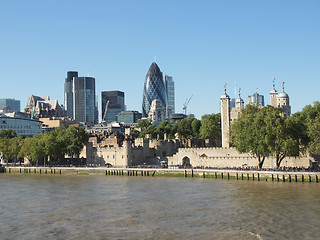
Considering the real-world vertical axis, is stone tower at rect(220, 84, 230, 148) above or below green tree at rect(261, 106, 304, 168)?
above

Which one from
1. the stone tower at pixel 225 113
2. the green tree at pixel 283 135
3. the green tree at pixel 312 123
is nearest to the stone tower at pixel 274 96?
the stone tower at pixel 225 113

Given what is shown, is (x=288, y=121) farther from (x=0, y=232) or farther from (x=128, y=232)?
(x=0, y=232)

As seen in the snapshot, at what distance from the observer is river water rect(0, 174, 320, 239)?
3622 centimetres

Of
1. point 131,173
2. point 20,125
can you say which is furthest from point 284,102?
point 20,125

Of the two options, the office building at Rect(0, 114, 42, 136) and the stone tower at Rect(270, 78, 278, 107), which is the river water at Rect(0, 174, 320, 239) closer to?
the stone tower at Rect(270, 78, 278, 107)

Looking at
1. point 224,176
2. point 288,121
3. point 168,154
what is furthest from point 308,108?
point 168,154

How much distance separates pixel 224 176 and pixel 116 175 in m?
23.8

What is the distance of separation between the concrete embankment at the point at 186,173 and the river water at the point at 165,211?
10.9 ft

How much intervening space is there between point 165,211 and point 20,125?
5689 inches

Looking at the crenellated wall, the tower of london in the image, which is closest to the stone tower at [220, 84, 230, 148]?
the tower of london

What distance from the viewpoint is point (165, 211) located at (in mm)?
45000

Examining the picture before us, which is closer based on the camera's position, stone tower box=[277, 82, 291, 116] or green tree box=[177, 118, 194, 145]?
stone tower box=[277, 82, 291, 116]

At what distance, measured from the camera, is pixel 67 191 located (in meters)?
63.0

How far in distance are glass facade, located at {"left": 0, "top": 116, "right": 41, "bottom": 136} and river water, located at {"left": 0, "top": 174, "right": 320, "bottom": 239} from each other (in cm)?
11035
